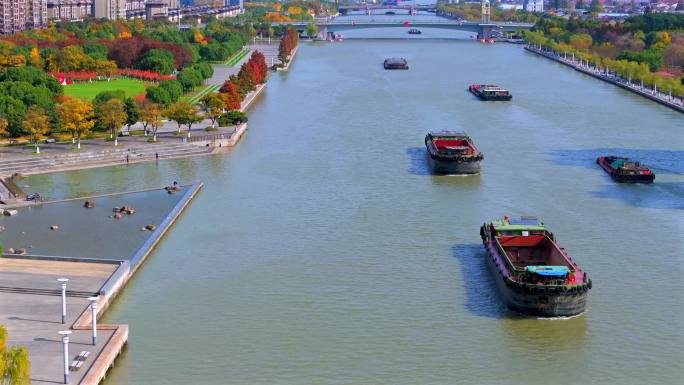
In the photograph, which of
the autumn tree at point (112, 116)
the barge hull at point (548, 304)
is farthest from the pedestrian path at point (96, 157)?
the barge hull at point (548, 304)

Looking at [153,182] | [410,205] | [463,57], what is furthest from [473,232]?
[463,57]

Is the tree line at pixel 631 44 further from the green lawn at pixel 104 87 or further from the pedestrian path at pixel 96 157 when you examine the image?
the pedestrian path at pixel 96 157

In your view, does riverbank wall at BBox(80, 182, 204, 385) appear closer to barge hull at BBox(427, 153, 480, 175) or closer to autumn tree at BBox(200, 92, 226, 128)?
barge hull at BBox(427, 153, 480, 175)

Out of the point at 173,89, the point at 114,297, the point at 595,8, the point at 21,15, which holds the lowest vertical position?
the point at 114,297

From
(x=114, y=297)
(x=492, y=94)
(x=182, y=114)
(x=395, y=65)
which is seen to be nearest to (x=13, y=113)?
(x=182, y=114)

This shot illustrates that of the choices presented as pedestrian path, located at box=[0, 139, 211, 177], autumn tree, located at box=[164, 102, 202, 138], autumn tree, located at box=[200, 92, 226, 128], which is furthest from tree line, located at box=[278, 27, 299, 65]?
pedestrian path, located at box=[0, 139, 211, 177]

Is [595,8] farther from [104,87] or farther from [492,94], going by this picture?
[104,87]
